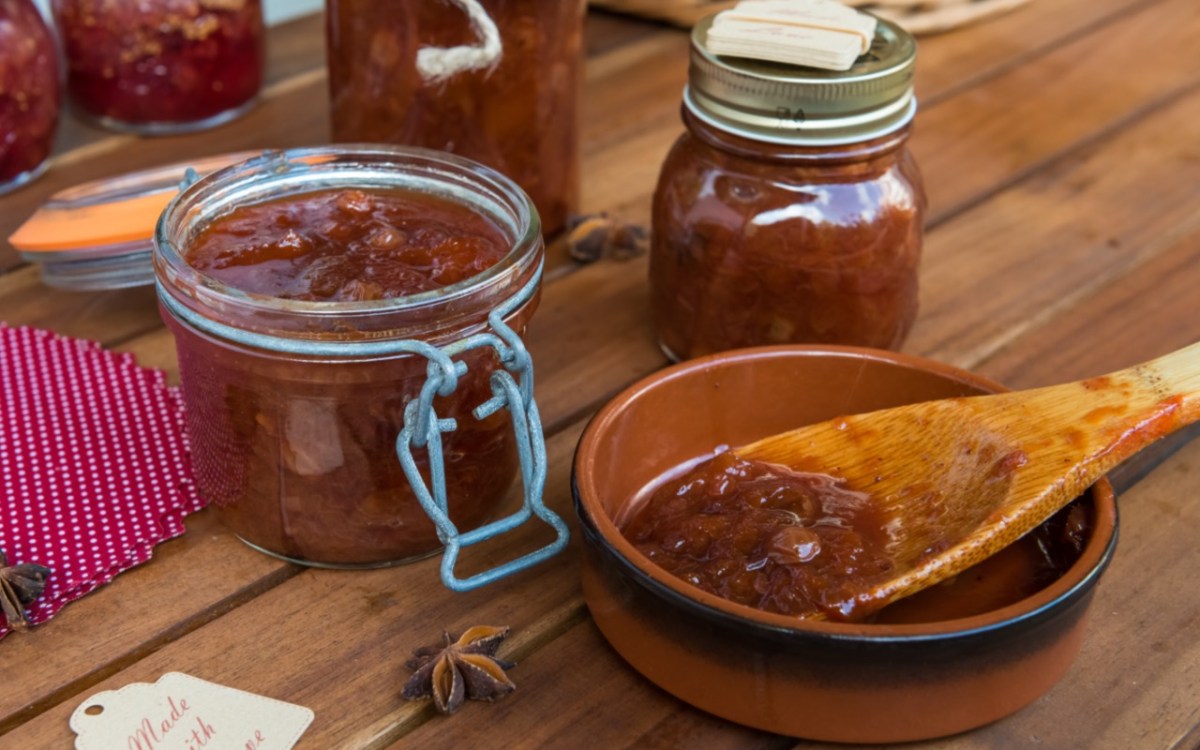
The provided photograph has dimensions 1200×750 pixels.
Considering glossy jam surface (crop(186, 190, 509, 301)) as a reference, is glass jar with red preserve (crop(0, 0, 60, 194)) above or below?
below

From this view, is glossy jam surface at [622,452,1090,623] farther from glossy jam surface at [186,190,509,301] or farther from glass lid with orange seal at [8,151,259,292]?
glass lid with orange seal at [8,151,259,292]

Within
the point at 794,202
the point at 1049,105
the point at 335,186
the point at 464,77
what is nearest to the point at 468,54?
the point at 464,77

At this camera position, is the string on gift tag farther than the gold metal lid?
Yes

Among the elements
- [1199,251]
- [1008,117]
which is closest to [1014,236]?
[1199,251]

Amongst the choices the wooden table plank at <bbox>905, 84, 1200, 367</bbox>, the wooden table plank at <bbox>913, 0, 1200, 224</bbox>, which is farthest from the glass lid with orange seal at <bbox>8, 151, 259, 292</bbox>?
the wooden table plank at <bbox>913, 0, 1200, 224</bbox>

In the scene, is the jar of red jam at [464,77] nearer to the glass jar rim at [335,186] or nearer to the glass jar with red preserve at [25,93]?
the glass jar rim at [335,186]

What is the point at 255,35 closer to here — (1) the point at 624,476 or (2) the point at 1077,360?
(1) the point at 624,476
